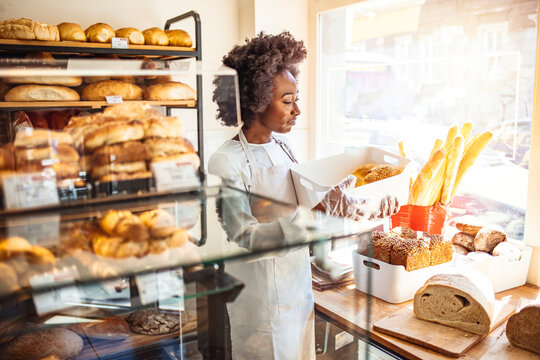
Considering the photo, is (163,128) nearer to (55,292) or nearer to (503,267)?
(55,292)

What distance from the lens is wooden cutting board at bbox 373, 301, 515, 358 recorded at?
1293 mm

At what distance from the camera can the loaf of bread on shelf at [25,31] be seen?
184 centimetres

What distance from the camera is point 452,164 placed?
182cm

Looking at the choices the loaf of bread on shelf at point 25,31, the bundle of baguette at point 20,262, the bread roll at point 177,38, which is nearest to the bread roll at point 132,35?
the bread roll at point 177,38

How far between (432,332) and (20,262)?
46.0 inches

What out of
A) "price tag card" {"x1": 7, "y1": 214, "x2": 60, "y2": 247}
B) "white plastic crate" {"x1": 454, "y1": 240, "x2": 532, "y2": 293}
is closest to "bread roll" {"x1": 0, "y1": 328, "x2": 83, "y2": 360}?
"price tag card" {"x1": 7, "y1": 214, "x2": 60, "y2": 247}

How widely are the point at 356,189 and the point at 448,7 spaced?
1.31 m

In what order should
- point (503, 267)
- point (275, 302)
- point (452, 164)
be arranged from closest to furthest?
point (275, 302), point (503, 267), point (452, 164)

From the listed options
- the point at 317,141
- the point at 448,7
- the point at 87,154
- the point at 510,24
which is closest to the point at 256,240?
the point at 87,154

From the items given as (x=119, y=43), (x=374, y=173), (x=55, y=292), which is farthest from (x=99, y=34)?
(x=55, y=292)

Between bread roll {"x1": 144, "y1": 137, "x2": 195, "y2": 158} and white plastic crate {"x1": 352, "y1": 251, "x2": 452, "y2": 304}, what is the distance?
39.0 inches

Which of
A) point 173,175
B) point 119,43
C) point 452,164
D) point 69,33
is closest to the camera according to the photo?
point 173,175

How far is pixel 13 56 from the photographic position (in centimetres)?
198

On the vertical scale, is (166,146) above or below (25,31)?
below
